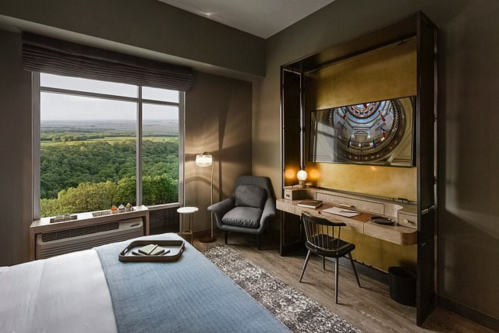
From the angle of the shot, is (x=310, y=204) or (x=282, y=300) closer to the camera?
(x=282, y=300)

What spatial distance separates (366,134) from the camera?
263cm

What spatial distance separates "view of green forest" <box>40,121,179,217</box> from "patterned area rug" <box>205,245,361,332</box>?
1.45 metres

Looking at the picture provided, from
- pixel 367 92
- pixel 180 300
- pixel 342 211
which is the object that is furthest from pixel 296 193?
pixel 180 300

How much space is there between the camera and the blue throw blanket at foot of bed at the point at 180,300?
1.07 m

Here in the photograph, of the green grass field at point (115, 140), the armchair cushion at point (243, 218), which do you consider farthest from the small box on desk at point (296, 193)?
the green grass field at point (115, 140)

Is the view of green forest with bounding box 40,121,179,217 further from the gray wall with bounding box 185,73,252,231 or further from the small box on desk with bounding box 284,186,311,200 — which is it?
the small box on desk with bounding box 284,186,311,200

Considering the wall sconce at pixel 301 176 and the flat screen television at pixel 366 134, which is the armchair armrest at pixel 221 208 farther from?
the flat screen television at pixel 366 134

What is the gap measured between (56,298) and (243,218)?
2258 mm

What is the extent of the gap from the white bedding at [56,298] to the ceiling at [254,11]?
2936 mm

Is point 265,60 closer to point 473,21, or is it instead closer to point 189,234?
point 473,21

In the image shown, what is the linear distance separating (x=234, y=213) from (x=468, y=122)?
8.82 feet

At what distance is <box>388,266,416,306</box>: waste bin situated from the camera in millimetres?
2139

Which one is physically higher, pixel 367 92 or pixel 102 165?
pixel 367 92

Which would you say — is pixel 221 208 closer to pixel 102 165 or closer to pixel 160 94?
pixel 102 165
